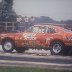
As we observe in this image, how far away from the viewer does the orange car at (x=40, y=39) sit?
1819 cm

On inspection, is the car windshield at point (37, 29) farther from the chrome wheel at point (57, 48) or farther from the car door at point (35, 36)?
the chrome wheel at point (57, 48)

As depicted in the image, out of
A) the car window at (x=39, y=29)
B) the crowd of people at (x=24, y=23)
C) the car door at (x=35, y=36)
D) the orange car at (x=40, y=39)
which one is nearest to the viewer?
the orange car at (x=40, y=39)

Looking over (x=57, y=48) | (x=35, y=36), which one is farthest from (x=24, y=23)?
(x=57, y=48)

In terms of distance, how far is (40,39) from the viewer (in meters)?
18.6

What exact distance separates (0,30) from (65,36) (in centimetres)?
476

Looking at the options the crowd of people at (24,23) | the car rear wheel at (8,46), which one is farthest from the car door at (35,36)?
the crowd of people at (24,23)

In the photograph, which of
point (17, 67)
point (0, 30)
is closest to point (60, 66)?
point (17, 67)

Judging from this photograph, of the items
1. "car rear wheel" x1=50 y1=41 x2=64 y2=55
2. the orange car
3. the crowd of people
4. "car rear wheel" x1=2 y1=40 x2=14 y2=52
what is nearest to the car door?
the orange car

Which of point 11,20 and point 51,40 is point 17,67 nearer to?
point 51,40

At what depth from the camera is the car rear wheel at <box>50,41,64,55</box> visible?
1819cm

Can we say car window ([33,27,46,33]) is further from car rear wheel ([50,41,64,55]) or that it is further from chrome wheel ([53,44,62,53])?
chrome wheel ([53,44,62,53])

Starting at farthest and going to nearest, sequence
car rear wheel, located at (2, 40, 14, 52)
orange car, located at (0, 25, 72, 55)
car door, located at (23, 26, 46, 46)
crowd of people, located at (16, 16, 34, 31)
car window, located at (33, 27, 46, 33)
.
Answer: crowd of people, located at (16, 16, 34, 31) → car rear wheel, located at (2, 40, 14, 52) → car window, located at (33, 27, 46, 33) → car door, located at (23, 26, 46, 46) → orange car, located at (0, 25, 72, 55)

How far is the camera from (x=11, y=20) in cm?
2212

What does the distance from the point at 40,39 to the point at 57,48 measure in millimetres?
1000
